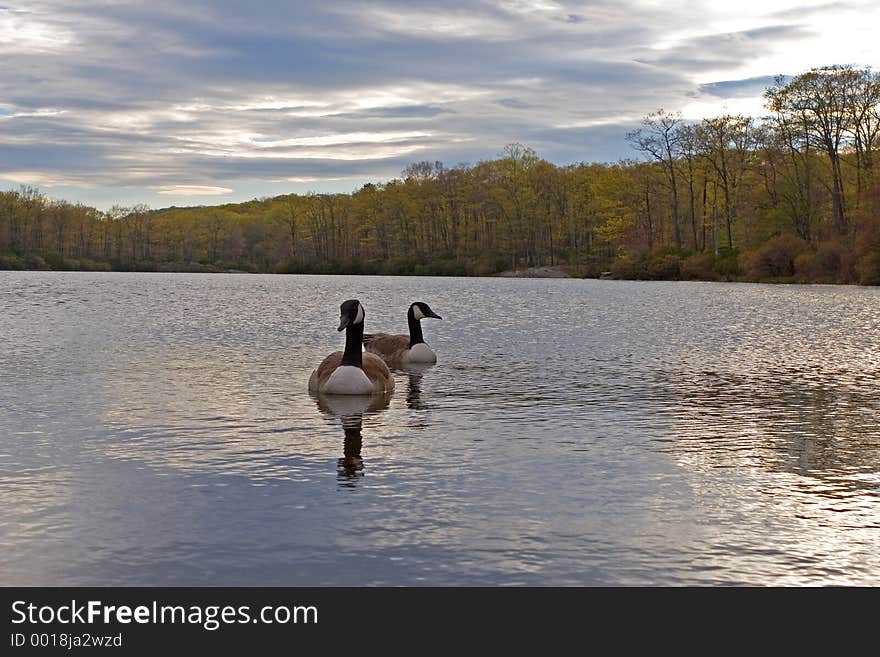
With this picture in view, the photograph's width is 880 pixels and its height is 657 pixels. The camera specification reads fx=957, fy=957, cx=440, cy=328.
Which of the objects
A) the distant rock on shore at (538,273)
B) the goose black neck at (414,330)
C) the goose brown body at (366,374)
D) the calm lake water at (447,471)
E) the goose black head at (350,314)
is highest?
the distant rock on shore at (538,273)

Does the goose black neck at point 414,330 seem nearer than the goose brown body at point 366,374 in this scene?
No

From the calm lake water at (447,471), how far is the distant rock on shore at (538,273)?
299 feet

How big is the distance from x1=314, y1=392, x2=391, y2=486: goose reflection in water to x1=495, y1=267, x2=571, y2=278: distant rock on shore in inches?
3795

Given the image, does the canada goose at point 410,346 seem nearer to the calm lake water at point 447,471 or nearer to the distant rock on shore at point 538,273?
the calm lake water at point 447,471

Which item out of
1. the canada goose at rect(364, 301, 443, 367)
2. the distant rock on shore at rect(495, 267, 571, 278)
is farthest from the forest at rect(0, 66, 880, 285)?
the canada goose at rect(364, 301, 443, 367)

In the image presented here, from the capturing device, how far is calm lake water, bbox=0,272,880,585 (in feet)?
21.7

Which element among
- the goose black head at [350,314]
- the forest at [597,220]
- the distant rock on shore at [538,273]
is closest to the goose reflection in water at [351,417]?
the goose black head at [350,314]

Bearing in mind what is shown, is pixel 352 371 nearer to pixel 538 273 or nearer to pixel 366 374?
A: pixel 366 374

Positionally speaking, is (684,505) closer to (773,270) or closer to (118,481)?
(118,481)

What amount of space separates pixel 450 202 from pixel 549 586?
13456 cm

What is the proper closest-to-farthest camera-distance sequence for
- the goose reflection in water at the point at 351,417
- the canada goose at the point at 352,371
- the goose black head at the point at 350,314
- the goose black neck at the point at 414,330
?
the goose reflection in water at the point at 351,417
the canada goose at the point at 352,371
the goose black head at the point at 350,314
the goose black neck at the point at 414,330

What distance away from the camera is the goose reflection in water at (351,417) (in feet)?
31.2

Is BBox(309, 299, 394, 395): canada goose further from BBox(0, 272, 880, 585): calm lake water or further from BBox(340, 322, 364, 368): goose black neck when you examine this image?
BBox(0, 272, 880, 585): calm lake water
